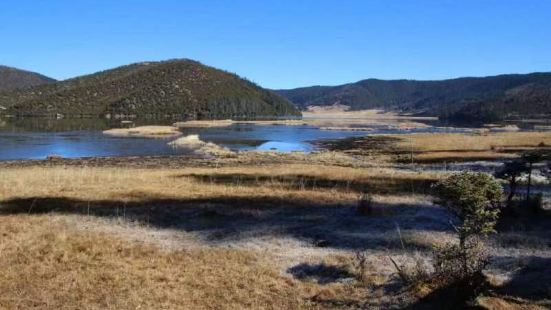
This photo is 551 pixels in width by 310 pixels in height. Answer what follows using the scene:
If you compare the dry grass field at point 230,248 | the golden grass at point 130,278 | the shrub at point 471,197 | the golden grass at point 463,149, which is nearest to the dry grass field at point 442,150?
the golden grass at point 463,149

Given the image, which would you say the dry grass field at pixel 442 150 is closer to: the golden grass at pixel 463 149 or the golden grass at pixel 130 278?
the golden grass at pixel 463 149

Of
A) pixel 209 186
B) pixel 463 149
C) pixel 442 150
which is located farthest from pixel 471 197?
pixel 463 149

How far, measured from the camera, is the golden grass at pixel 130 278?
10328 millimetres

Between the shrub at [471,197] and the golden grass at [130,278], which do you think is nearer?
the golden grass at [130,278]

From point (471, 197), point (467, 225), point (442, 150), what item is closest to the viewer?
point (467, 225)

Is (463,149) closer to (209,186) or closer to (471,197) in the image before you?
(209,186)

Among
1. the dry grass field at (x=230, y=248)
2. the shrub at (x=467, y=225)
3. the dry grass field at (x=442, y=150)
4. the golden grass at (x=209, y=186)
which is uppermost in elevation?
the shrub at (x=467, y=225)

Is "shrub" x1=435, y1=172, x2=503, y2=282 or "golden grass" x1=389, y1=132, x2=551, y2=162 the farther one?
"golden grass" x1=389, y1=132, x2=551, y2=162

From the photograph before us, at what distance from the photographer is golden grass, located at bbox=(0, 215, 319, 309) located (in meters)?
10.3

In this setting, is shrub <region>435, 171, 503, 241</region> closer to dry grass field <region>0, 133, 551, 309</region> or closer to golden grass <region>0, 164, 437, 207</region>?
dry grass field <region>0, 133, 551, 309</region>

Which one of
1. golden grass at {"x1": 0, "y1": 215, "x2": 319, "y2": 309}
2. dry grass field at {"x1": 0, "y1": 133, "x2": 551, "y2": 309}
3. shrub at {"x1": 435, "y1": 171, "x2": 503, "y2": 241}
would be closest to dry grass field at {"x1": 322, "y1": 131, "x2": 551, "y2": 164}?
dry grass field at {"x1": 0, "y1": 133, "x2": 551, "y2": 309}

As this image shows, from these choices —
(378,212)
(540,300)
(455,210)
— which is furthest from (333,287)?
(378,212)

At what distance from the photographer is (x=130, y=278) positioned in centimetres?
1158

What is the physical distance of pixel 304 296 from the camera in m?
10.7
